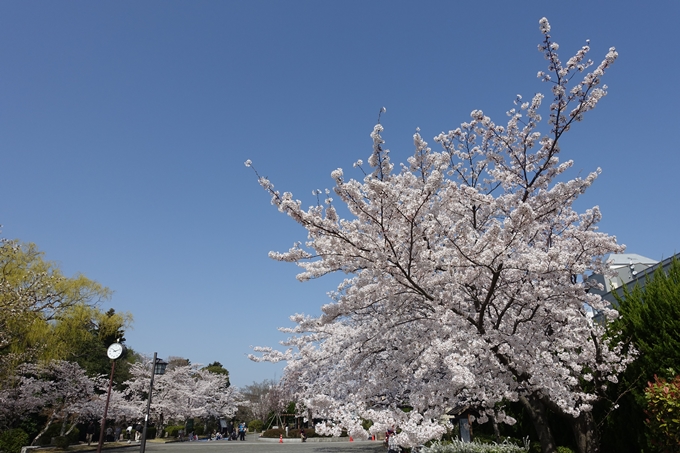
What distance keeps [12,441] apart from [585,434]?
19.8m

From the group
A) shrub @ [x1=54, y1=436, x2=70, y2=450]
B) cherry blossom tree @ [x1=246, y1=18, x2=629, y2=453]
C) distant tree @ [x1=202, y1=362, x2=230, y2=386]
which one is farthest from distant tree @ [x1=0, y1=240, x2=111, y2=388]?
distant tree @ [x1=202, y1=362, x2=230, y2=386]

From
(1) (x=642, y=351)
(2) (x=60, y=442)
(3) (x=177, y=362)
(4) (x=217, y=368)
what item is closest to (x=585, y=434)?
(1) (x=642, y=351)

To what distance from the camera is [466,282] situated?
6.44 m

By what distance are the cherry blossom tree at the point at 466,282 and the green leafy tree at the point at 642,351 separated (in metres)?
0.34

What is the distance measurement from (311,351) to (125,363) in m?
35.8

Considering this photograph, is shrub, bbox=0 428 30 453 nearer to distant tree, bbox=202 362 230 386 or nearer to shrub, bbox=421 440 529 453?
shrub, bbox=421 440 529 453

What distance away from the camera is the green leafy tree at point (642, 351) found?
22.9 ft

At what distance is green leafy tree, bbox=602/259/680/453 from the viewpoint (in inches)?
275

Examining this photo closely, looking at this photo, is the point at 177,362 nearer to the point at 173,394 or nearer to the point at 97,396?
the point at 173,394

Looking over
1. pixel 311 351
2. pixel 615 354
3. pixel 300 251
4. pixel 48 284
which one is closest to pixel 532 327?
pixel 615 354

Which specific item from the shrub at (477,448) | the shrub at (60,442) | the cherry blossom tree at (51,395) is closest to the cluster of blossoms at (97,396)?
the cherry blossom tree at (51,395)

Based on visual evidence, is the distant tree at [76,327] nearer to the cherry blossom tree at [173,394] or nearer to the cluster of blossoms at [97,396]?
the cluster of blossoms at [97,396]

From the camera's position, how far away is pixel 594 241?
7.64 m

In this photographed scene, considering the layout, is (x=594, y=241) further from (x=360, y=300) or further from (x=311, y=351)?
(x=311, y=351)
